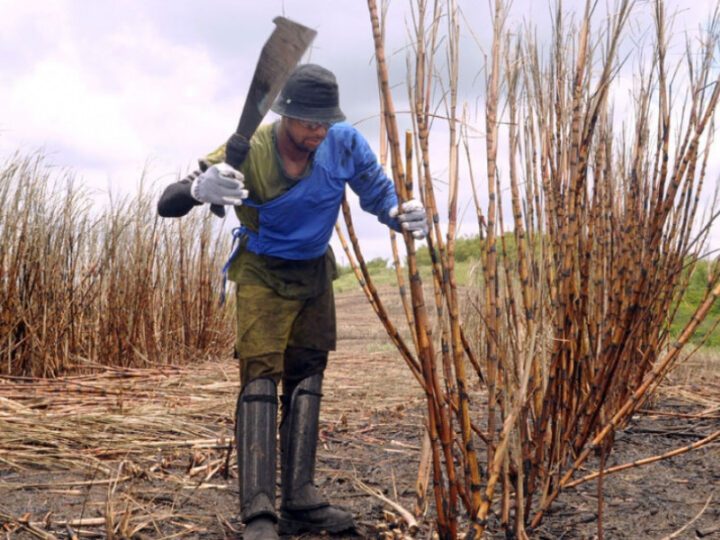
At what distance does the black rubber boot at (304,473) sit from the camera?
104 inches

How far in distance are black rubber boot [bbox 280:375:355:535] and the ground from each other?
0.07 metres

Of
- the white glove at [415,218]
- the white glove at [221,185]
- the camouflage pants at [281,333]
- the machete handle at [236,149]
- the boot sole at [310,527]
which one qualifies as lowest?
the boot sole at [310,527]

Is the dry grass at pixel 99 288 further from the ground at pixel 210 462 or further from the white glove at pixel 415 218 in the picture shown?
the white glove at pixel 415 218

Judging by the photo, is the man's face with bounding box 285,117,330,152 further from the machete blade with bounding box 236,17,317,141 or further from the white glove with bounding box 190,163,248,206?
the white glove with bounding box 190,163,248,206

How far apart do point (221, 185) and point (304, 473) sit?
3.49 feet

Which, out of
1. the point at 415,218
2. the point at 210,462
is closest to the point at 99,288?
the point at 210,462

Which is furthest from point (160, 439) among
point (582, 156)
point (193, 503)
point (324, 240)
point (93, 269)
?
point (582, 156)

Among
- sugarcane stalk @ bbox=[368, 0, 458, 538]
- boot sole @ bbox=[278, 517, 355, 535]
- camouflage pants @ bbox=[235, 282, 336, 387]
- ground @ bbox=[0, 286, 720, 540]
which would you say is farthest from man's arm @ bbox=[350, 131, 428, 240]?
boot sole @ bbox=[278, 517, 355, 535]

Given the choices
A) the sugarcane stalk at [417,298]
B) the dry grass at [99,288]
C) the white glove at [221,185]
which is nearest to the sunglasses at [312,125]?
the white glove at [221,185]

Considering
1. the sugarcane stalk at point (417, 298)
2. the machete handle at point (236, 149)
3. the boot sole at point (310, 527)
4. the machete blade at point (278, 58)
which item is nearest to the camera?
the sugarcane stalk at point (417, 298)

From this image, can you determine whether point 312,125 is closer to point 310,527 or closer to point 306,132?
point 306,132

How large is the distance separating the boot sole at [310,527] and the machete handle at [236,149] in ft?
4.15

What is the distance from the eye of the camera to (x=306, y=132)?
8.39 ft

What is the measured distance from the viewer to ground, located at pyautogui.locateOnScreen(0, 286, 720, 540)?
105 inches
